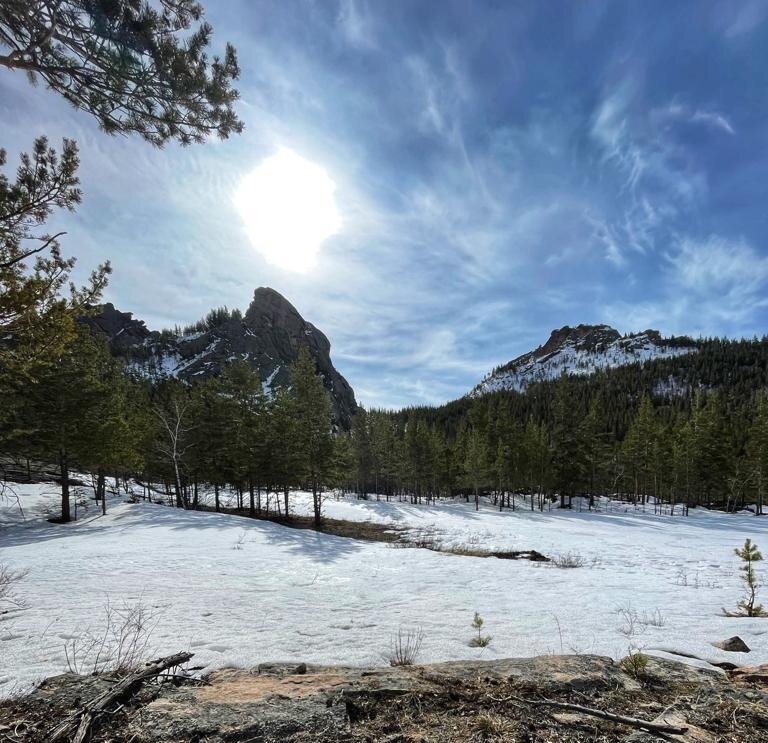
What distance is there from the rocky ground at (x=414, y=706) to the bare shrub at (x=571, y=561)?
9.12m

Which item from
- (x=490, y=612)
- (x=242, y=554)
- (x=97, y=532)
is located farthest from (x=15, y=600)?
(x=97, y=532)

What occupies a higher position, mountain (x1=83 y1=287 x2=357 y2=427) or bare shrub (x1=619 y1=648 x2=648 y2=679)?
mountain (x1=83 y1=287 x2=357 y2=427)

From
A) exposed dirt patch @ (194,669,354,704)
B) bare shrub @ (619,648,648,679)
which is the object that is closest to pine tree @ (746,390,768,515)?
bare shrub @ (619,648,648,679)

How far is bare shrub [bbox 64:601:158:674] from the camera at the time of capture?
402cm

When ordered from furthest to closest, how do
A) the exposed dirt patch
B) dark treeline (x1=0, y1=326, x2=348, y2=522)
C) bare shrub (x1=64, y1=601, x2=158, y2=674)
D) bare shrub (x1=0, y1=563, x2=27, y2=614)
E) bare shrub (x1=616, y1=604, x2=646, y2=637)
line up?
dark treeline (x1=0, y1=326, x2=348, y2=522) < bare shrub (x1=0, y1=563, x2=27, y2=614) < bare shrub (x1=616, y1=604, x2=646, y2=637) < bare shrub (x1=64, y1=601, x2=158, y2=674) < the exposed dirt patch

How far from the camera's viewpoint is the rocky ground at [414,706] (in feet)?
8.45

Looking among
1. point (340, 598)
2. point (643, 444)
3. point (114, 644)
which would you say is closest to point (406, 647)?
point (340, 598)

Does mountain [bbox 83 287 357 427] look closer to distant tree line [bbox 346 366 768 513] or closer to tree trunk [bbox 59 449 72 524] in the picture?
distant tree line [bbox 346 366 768 513]

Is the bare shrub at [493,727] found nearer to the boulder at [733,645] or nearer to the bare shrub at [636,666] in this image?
the bare shrub at [636,666]

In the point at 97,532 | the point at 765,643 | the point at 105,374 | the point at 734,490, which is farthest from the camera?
the point at 734,490

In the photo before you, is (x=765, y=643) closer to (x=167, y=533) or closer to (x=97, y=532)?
(x=167, y=533)

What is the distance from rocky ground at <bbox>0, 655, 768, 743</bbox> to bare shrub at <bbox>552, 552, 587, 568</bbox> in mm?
9118

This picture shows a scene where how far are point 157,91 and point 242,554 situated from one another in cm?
1220

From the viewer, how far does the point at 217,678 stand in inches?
146
